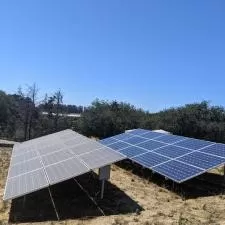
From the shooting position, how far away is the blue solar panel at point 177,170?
14363mm

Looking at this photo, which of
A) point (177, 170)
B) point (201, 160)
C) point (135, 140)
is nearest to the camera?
point (177, 170)

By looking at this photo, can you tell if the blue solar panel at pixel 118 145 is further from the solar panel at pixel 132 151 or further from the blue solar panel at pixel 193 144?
the blue solar panel at pixel 193 144

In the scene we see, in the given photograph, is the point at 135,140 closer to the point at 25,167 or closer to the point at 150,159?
the point at 150,159

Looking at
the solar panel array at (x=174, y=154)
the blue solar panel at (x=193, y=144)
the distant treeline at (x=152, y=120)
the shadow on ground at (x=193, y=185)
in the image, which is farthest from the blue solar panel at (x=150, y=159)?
the distant treeline at (x=152, y=120)

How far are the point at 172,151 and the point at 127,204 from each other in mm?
5655

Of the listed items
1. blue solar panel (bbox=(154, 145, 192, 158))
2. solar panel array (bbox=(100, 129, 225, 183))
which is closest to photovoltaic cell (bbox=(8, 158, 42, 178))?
solar panel array (bbox=(100, 129, 225, 183))

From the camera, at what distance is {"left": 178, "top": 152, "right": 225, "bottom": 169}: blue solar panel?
15.2m

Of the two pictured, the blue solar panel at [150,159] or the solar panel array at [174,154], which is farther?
the blue solar panel at [150,159]

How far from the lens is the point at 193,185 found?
1652 centimetres

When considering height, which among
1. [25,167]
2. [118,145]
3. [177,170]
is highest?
[118,145]

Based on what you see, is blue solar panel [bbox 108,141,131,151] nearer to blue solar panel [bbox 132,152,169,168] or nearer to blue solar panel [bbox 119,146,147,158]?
blue solar panel [bbox 119,146,147,158]

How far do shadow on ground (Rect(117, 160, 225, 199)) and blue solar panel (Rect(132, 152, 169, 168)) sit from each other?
2.77ft

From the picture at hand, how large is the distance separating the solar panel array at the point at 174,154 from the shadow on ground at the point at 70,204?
2.06 metres

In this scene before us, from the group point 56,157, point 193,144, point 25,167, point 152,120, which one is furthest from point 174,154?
point 152,120
